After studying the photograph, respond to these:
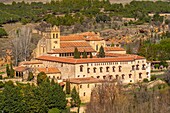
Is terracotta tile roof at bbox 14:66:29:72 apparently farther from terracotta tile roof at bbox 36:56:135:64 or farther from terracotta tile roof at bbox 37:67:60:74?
terracotta tile roof at bbox 36:56:135:64

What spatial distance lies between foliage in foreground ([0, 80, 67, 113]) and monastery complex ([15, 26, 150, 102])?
3668 mm

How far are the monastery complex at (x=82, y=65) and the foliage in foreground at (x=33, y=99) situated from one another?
3.67 meters

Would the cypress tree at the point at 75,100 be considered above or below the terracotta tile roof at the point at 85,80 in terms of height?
below

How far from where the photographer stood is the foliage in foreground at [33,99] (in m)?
36.8

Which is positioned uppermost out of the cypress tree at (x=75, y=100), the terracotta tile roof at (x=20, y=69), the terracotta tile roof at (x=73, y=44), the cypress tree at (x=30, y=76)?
the terracotta tile roof at (x=73, y=44)

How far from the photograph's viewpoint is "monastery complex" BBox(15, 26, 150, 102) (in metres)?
44.9

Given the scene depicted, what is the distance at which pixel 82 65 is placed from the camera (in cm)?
4525

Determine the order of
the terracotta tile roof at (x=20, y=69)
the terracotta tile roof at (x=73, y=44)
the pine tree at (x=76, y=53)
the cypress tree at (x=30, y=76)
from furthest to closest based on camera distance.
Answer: the terracotta tile roof at (x=73, y=44) < the pine tree at (x=76, y=53) < the terracotta tile roof at (x=20, y=69) < the cypress tree at (x=30, y=76)

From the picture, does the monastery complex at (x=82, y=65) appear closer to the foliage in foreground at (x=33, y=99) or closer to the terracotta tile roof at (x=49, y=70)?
the terracotta tile roof at (x=49, y=70)

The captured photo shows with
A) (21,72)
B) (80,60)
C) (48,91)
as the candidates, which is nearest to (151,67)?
Answer: (80,60)

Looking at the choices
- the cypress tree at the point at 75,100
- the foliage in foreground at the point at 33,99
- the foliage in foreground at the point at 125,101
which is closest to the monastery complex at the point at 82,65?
the cypress tree at the point at 75,100

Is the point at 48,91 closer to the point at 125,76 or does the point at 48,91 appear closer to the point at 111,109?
the point at 111,109

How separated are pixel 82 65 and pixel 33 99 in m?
8.30

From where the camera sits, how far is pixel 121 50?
5197 centimetres
